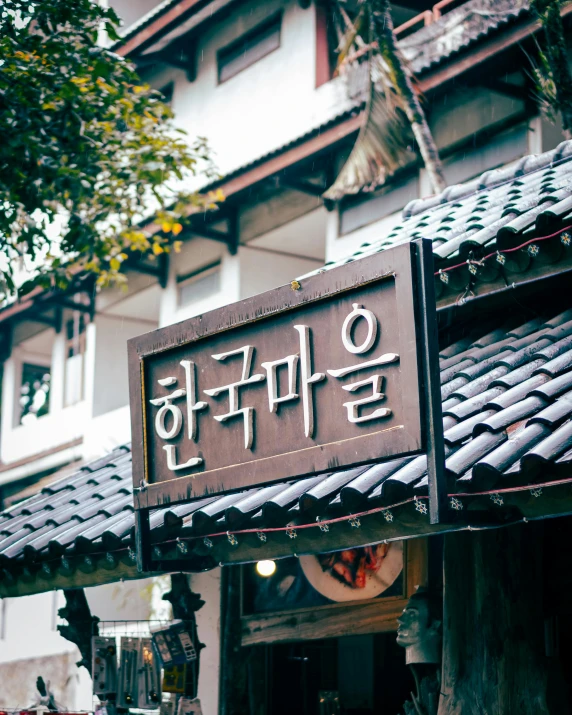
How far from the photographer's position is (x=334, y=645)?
9.09 m

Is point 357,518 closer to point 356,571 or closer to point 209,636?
point 356,571

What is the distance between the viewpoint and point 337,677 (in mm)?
9094

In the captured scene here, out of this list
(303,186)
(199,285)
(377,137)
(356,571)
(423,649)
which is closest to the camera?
(423,649)

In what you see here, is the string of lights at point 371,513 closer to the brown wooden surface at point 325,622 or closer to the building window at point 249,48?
the brown wooden surface at point 325,622

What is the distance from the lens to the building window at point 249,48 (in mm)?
16438

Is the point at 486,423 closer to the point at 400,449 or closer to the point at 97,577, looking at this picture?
the point at 400,449

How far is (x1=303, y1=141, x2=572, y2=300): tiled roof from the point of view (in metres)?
6.30

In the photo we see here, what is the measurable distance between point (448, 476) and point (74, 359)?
15.9 meters

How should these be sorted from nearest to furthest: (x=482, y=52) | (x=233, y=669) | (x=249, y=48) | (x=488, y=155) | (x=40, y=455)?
(x=233, y=669), (x=482, y=52), (x=488, y=155), (x=249, y=48), (x=40, y=455)

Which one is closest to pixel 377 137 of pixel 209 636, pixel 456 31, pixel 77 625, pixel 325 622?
pixel 456 31

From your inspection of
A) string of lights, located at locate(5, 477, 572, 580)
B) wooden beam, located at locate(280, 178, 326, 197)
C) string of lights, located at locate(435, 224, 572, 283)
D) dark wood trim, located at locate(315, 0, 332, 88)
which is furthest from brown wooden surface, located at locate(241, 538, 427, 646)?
dark wood trim, located at locate(315, 0, 332, 88)

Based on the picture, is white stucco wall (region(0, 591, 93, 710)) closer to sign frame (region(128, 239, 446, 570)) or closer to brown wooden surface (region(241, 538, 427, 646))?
brown wooden surface (region(241, 538, 427, 646))

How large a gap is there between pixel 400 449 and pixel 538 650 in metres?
1.65

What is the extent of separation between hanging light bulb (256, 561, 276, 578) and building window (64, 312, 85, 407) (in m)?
11.4
